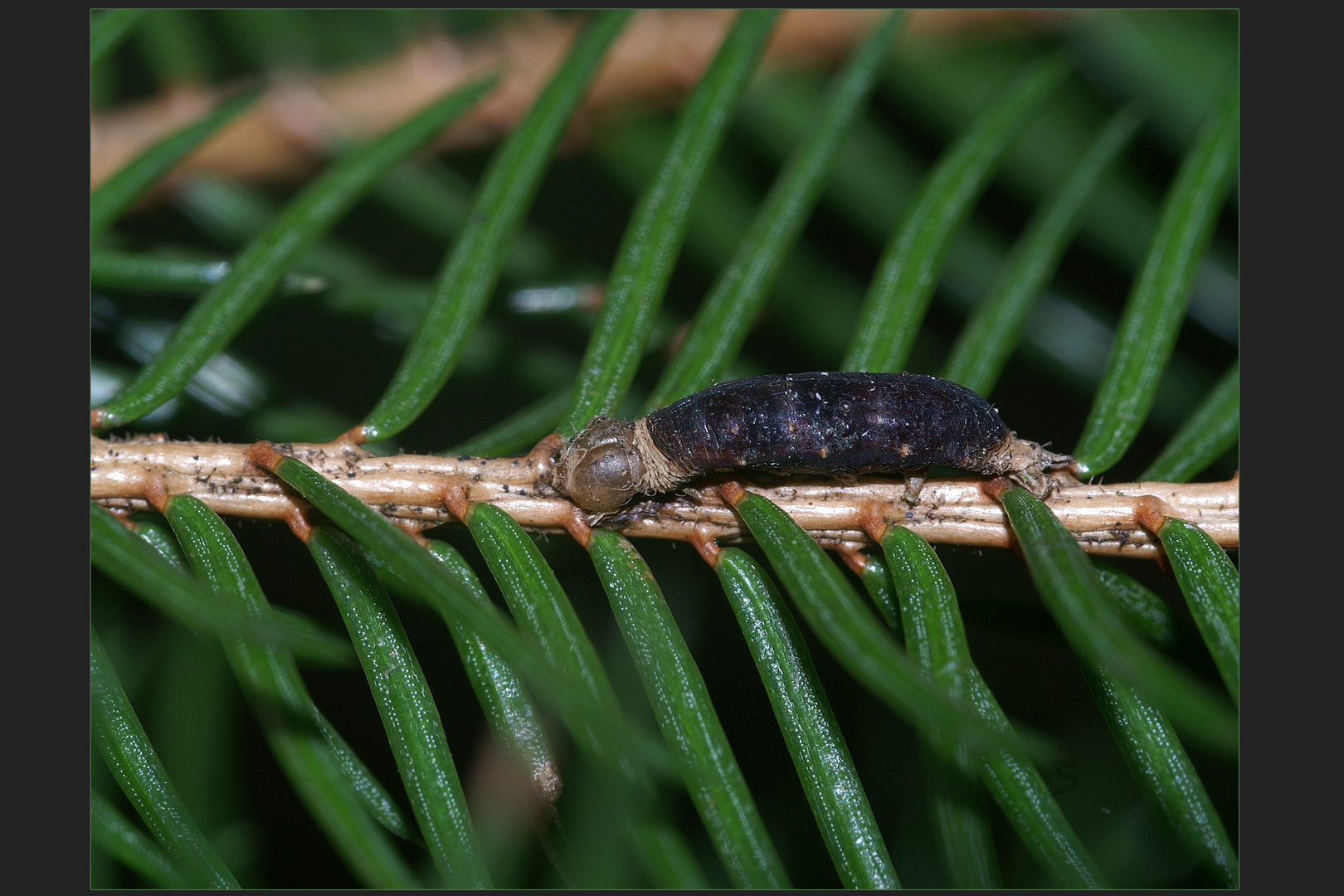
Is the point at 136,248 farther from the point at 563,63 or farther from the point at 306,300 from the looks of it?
the point at 563,63

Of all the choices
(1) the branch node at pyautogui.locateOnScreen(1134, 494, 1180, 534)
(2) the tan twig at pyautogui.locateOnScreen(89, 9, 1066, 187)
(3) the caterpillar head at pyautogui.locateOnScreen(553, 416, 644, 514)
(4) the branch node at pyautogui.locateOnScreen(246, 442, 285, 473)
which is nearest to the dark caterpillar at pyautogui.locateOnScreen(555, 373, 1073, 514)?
(3) the caterpillar head at pyautogui.locateOnScreen(553, 416, 644, 514)

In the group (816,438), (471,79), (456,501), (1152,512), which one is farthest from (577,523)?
(471,79)

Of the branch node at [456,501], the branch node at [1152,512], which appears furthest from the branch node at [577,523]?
the branch node at [1152,512]

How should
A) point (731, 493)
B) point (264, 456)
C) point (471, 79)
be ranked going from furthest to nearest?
point (471, 79) < point (731, 493) < point (264, 456)

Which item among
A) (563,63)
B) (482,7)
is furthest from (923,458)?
(482,7)

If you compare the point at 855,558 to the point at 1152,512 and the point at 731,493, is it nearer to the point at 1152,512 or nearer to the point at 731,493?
the point at 731,493
